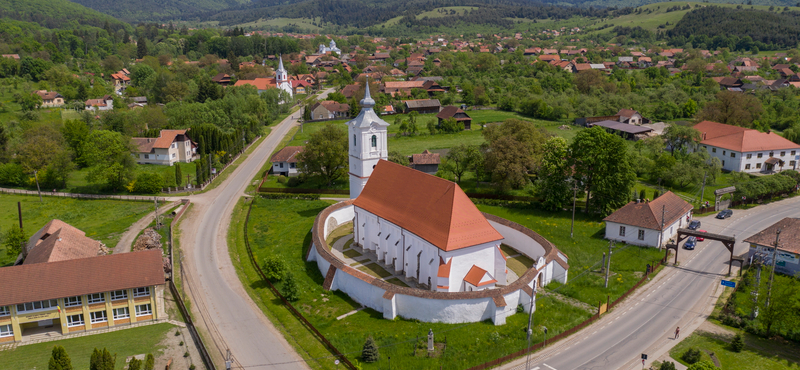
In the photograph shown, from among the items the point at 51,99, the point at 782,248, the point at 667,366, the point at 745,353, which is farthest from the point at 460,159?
the point at 51,99

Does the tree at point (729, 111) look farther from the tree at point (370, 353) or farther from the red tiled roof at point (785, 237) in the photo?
the tree at point (370, 353)

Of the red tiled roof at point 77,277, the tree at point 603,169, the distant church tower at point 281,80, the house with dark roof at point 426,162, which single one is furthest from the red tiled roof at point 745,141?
the distant church tower at point 281,80

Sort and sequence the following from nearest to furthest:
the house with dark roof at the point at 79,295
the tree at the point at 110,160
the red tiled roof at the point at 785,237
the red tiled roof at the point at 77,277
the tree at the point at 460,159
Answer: the house with dark roof at the point at 79,295 → the red tiled roof at the point at 77,277 → the red tiled roof at the point at 785,237 → the tree at the point at 460,159 → the tree at the point at 110,160

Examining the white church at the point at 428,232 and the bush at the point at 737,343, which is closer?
the bush at the point at 737,343

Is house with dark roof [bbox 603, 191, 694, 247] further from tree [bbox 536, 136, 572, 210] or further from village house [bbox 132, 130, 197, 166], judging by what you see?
village house [bbox 132, 130, 197, 166]

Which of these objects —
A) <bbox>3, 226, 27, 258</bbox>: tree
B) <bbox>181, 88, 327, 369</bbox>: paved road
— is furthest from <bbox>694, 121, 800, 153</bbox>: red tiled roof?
<bbox>3, 226, 27, 258</bbox>: tree

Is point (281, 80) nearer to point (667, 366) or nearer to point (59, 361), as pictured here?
point (59, 361)

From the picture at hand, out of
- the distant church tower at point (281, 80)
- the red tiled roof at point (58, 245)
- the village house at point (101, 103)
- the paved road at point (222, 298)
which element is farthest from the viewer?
the distant church tower at point (281, 80)
